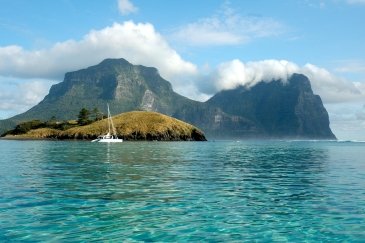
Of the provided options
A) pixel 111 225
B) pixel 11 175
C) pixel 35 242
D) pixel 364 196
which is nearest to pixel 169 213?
pixel 111 225

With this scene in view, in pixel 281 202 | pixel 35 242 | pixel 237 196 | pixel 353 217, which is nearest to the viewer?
pixel 35 242

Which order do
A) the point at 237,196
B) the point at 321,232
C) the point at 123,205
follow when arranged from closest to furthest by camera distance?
1. the point at 321,232
2. the point at 123,205
3. the point at 237,196

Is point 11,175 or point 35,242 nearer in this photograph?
point 35,242

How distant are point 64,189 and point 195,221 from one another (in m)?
14.7

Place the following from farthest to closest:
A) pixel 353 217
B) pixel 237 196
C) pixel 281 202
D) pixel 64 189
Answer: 1. pixel 64 189
2. pixel 237 196
3. pixel 281 202
4. pixel 353 217

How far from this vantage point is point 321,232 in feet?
61.3

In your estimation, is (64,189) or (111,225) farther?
(64,189)

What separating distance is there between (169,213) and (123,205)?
3735 millimetres

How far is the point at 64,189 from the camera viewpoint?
102ft

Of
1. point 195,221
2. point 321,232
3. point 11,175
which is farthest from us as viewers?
point 11,175

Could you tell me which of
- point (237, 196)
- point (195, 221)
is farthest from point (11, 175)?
point (195, 221)

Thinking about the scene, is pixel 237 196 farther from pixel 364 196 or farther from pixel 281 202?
pixel 364 196

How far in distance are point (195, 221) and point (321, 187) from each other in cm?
1844

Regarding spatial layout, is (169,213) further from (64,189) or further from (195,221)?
(64,189)
